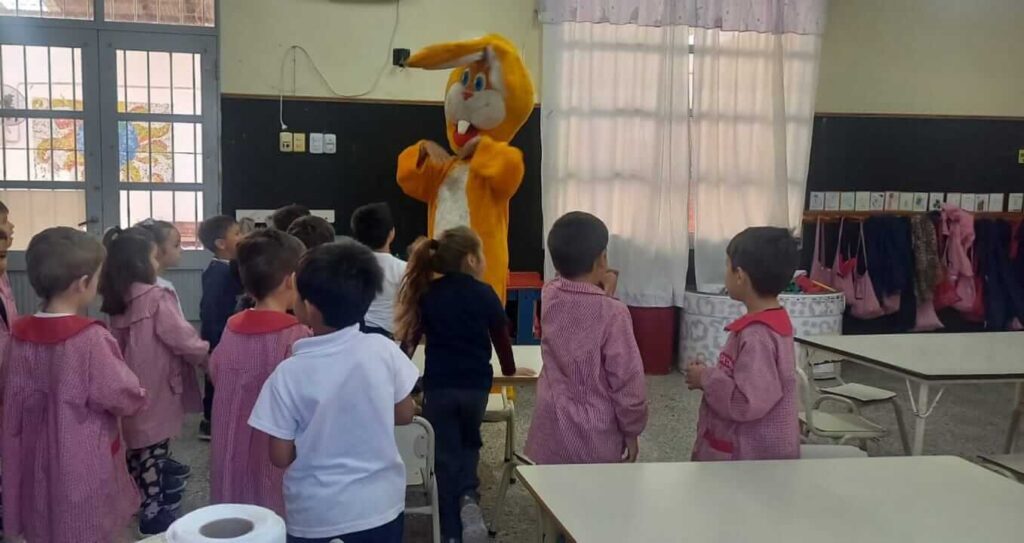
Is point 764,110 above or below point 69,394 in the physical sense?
above

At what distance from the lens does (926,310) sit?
18.3 ft

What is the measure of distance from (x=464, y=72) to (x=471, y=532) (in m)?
2.05

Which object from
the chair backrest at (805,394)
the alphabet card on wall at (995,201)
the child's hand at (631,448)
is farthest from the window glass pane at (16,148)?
the alphabet card on wall at (995,201)

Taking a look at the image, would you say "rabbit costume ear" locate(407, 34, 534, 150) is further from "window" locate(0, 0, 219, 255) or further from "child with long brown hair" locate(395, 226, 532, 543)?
"window" locate(0, 0, 219, 255)

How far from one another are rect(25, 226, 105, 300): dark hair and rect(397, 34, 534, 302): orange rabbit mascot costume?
170 centimetres

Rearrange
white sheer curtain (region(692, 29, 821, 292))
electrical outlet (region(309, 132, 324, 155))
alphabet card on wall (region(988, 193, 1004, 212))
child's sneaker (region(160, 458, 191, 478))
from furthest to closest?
1. alphabet card on wall (region(988, 193, 1004, 212))
2. white sheer curtain (region(692, 29, 821, 292))
3. electrical outlet (region(309, 132, 324, 155))
4. child's sneaker (region(160, 458, 191, 478))

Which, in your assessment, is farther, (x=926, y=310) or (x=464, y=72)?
(x=926, y=310)

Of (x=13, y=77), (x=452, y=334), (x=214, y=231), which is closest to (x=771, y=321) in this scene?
(x=452, y=334)

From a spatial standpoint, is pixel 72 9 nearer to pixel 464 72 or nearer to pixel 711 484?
pixel 464 72

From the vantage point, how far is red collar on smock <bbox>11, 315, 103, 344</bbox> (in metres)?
1.89

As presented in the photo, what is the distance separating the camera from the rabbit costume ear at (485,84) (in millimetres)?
3477

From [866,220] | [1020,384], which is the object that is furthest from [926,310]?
[1020,384]

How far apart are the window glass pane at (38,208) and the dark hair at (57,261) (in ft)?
10.9


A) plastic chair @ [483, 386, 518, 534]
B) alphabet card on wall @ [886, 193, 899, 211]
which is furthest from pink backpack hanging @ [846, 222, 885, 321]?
plastic chair @ [483, 386, 518, 534]
